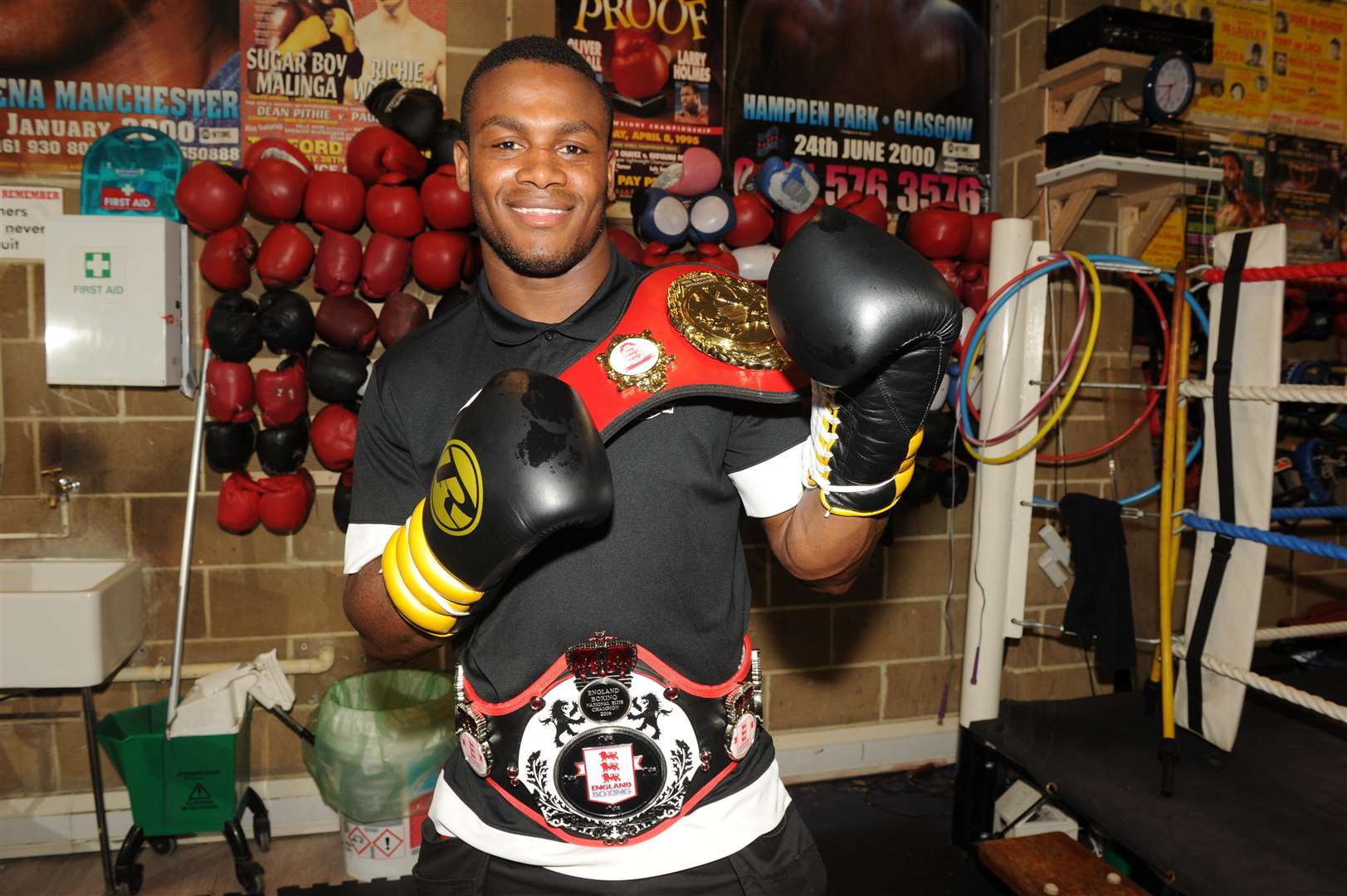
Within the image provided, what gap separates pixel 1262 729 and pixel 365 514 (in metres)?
2.61

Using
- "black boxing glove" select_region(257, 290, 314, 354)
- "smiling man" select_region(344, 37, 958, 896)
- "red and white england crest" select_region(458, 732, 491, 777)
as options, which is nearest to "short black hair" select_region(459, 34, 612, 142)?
"smiling man" select_region(344, 37, 958, 896)

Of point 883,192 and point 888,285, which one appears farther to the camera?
point 883,192

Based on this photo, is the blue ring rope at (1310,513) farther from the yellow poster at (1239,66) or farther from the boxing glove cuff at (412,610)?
the boxing glove cuff at (412,610)

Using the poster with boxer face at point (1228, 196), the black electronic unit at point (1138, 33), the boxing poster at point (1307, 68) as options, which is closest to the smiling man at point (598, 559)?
the black electronic unit at point (1138, 33)

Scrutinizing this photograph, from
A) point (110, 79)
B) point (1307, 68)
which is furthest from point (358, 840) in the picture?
point (1307, 68)

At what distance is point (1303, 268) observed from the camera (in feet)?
6.73

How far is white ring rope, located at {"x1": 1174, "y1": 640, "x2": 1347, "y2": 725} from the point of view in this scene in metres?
1.88

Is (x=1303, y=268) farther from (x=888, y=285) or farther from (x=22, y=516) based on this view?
(x=22, y=516)

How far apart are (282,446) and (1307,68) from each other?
4.36 metres

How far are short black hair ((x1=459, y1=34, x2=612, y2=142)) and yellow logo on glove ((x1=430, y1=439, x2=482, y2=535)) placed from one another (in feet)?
1.87

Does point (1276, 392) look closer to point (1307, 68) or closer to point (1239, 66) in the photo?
point (1239, 66)

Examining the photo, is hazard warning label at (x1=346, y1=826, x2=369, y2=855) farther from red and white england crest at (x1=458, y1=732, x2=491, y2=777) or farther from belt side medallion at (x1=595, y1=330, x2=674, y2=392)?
belt side medallion at (x1=595, y1=330, x2=674, y2=392)

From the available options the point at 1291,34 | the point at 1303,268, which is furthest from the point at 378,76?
the point at 1291,34

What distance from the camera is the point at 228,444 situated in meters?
2.60
